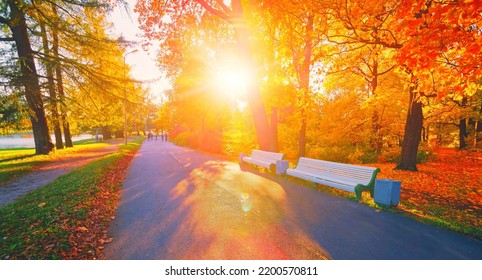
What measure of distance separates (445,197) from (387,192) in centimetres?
300

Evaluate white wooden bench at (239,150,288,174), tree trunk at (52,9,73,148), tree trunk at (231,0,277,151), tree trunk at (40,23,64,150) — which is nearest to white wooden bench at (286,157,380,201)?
white wooden bench at (239,150,288,174)

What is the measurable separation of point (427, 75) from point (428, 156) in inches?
347

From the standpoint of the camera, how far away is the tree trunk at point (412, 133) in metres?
10.5

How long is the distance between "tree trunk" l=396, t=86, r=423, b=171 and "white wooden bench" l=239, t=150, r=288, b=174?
20.2 ft

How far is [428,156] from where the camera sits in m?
14.1

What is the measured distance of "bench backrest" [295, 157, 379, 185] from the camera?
6139 mm

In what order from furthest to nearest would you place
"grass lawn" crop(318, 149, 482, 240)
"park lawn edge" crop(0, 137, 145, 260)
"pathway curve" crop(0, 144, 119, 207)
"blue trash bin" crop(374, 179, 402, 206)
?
"pathway curve" crop(0, 144, 119, 207) < "blue trash bin" crop(374, 179, 402, 206) < "grass lawn" crop(318, 149, 482, 240) < "park lawn edge" crop(0, 137, 145, 260)

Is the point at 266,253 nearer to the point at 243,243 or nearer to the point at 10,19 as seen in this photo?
the point at 243,243

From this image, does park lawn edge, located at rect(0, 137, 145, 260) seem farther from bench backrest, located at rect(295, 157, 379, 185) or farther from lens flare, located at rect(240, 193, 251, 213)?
bench backrest, located at rect(295, 157, 379, 185)

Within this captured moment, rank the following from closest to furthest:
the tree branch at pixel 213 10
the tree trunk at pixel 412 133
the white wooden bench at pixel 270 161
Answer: the white wooden bench at pixel 270 161
the tree branch at pixel 213 10
the tree trunk at pixel 412 133

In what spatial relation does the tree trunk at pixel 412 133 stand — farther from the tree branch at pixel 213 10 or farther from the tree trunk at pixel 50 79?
the tree trunk at pixel 50 79

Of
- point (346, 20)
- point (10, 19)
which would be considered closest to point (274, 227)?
point (346, 20)

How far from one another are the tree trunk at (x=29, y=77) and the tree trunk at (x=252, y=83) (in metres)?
9.93

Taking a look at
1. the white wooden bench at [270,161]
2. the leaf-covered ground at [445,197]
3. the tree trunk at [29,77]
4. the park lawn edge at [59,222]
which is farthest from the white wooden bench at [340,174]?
the tree trunk at [29,77]
